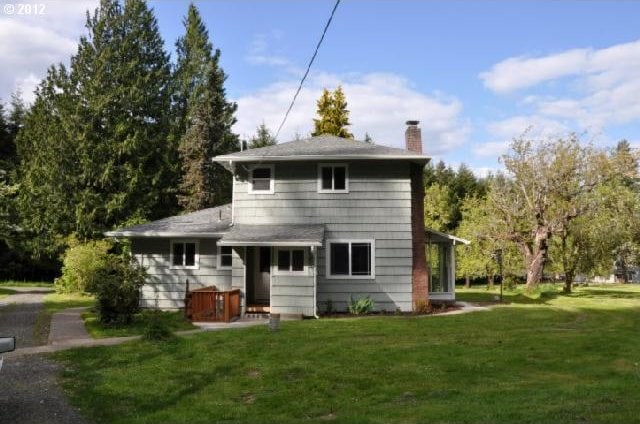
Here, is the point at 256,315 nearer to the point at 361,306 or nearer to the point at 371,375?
the point at 361,306

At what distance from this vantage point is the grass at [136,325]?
14047 mm

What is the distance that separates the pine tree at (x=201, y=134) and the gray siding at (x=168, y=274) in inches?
535

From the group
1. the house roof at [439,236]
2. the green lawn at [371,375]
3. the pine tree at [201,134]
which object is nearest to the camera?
the green lawn at [371,375]

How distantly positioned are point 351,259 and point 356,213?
61.2 inches

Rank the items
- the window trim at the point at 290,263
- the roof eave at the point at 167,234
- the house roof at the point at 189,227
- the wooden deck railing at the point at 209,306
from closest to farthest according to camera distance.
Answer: the wooden deck railing at the point at 209,306, the window trim at the point at 290,263, the roof eave at the point at 167,234, the house roof at the point at 189,227

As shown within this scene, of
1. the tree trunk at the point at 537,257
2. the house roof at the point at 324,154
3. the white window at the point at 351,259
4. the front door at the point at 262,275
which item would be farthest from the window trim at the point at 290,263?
the tree trunk at the point at 537,257

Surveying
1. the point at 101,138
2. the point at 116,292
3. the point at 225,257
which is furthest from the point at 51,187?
the point at 116,292

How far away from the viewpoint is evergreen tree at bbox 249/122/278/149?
44594mm

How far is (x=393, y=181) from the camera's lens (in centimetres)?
1839

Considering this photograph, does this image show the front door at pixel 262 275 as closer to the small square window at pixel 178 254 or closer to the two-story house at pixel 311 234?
the two-story house at pixel 311 234

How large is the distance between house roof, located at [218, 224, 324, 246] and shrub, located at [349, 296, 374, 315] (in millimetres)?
2527

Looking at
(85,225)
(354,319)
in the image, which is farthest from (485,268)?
(85,225)

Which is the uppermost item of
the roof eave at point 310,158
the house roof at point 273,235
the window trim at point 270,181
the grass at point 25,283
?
the roof eave at point 310,158

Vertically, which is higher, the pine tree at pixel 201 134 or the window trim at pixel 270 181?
the pine tree at pixel 201 134
